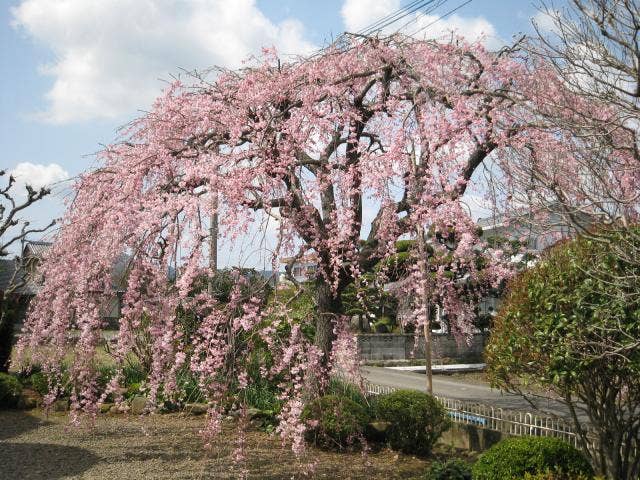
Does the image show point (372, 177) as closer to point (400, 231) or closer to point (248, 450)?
point (400, 231)

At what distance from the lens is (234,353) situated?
621 centimetres

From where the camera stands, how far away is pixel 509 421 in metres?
8.32

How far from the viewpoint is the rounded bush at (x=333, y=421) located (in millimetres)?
8078

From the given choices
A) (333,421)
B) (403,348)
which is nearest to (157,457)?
(333,421)

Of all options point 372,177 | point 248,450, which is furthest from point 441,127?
point 248,450

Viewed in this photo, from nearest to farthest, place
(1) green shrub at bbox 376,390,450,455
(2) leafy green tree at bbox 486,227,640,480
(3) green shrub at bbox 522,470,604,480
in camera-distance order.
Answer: (2) leafy green tree at bbox 486,227,640,480
(3) green shrub at bbox 522,470,604,480
(1) green shrub at bbox 376,390,450,455

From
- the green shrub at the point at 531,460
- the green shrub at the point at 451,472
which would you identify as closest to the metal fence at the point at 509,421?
the green shrub at the point at 531,460

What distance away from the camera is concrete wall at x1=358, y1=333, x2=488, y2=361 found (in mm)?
20703

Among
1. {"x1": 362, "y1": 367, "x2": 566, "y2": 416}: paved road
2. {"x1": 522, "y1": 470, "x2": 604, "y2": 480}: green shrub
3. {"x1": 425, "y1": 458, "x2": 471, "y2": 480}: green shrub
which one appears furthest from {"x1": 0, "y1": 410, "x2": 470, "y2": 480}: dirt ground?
{"x1": 362, "y1": 367, "x2": 566, "y2": 416}: paved road

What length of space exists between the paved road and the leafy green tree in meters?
6.44

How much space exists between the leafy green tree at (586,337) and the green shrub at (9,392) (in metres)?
9.18

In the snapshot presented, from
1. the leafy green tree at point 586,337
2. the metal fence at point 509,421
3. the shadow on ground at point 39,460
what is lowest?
the shadow on ground at point 39,460

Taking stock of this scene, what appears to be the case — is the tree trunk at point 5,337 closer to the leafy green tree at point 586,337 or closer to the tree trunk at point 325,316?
the tree trunk at point 325,316

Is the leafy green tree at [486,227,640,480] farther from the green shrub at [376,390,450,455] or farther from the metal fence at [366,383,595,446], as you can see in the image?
the green shrub at [376,390,450,455]
